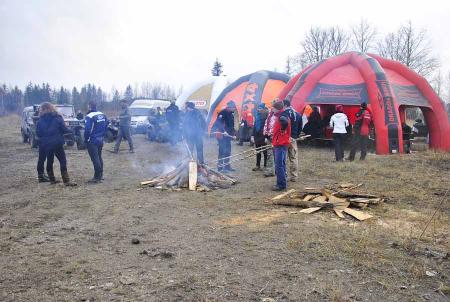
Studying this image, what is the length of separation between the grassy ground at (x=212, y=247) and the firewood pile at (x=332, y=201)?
233 millimetres

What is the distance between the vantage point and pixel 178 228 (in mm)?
6102

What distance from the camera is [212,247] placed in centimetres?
527

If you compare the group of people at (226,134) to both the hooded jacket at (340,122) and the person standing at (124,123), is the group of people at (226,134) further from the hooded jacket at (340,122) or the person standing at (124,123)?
the person standing at (124,123)

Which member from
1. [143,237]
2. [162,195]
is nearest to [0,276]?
[143,237]

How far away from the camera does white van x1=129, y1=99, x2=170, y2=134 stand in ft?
Result: 78.9

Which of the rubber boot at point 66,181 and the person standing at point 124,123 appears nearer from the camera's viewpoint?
the rubber boot at point 66,181

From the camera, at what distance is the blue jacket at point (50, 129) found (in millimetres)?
9484

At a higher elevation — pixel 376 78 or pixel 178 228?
pixel 376 78

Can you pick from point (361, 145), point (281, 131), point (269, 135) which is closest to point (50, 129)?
point (269, 135)

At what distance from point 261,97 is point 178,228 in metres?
14.6

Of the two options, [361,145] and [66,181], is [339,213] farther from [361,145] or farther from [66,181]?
[361,145]

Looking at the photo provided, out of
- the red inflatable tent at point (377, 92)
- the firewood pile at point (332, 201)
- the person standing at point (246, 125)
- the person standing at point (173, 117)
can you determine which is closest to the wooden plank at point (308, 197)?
the firewood pile at point (332, 201)

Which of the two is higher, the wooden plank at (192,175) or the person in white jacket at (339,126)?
the person in white jacket at (339,126)

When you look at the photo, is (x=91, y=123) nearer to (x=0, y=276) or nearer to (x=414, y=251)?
(x=0, y=276)
